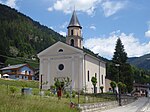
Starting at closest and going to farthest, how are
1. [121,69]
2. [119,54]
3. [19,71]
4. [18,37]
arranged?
[121,69] → [119,54] → [19,71] → [18,37]

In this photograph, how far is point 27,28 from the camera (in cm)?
17388

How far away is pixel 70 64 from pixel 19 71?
146 feet

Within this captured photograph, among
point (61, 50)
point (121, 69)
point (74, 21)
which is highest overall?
point (74, 21)

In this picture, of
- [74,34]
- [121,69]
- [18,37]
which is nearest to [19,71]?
[121,69]

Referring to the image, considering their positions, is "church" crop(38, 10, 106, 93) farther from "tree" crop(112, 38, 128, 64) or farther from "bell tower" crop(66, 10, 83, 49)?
"tree" crop(112, 38, 128, 64)

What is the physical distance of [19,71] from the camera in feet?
316

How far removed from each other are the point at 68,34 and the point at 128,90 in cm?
2204

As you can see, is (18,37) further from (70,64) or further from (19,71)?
(70,64)

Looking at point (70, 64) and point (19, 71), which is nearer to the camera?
point (70, 64)

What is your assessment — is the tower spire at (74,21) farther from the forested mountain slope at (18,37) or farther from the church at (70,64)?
the forested mountain slope at (18,37)

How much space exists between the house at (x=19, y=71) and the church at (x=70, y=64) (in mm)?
37885

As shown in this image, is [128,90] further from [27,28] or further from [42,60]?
[27,28]

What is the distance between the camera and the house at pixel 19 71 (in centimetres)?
9410

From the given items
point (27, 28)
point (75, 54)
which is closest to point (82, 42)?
point (75, 54)
